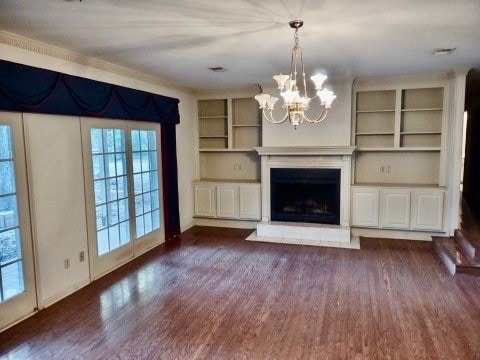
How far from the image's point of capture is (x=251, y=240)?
18.5ft

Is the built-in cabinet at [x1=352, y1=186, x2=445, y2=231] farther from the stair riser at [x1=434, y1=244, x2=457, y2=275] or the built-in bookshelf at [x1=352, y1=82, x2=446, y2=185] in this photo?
the stair riser at [x1=434, y1=244, x2=457, y2=275]

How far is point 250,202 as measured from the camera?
20.3 ft

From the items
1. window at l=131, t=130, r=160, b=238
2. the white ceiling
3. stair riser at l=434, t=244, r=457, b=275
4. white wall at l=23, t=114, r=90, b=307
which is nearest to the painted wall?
white wall at l=23, t=114, r=90, b=307

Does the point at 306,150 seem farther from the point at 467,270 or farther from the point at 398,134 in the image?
the point at 467,270

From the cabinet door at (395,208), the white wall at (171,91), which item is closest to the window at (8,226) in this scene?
the white wall at (171,91)

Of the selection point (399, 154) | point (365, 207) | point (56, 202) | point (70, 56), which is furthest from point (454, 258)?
point (70, 56)

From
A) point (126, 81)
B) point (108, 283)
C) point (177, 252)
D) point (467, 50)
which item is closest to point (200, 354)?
point (108, 283)

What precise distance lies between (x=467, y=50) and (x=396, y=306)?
9.21 feet

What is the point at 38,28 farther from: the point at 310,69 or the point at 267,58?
the point at 310,69

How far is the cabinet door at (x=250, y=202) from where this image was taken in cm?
615

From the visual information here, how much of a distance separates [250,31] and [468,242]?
3863 millimetres

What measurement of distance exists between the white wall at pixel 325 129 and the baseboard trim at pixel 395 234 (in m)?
1.48

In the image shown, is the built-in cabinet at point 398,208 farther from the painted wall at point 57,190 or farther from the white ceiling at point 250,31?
the painted wall at point 57,190

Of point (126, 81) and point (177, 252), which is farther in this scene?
point (177, 252)
